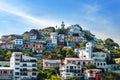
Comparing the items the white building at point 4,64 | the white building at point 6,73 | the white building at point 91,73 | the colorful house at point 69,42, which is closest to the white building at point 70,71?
the white building at point 91,73

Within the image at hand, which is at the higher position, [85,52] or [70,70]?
[85,52]

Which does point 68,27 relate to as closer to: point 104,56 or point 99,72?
point 104,56

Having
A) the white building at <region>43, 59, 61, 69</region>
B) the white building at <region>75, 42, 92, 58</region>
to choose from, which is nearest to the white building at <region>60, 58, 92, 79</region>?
the white building at <region>43, 59, 61, 69</region>

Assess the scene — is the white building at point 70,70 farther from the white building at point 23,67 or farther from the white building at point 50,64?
the white building at point 23,67

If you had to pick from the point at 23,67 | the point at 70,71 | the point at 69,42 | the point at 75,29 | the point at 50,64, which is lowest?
the point at 70,71

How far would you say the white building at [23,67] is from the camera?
1404 inches

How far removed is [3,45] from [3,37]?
25.1 feet

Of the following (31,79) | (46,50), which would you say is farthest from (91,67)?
(46,50)

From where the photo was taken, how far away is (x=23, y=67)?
1417 inches

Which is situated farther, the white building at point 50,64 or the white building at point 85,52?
the white building at point 85,52

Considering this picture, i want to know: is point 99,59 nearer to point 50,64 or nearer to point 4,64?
point 50,64

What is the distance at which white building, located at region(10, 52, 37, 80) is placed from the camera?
117 feet

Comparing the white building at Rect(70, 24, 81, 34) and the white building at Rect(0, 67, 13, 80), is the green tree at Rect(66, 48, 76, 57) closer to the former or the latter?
the white building at Rect(0, 67, 13, 80)

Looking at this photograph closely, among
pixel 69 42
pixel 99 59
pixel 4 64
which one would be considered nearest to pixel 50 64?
pixel 4 64
